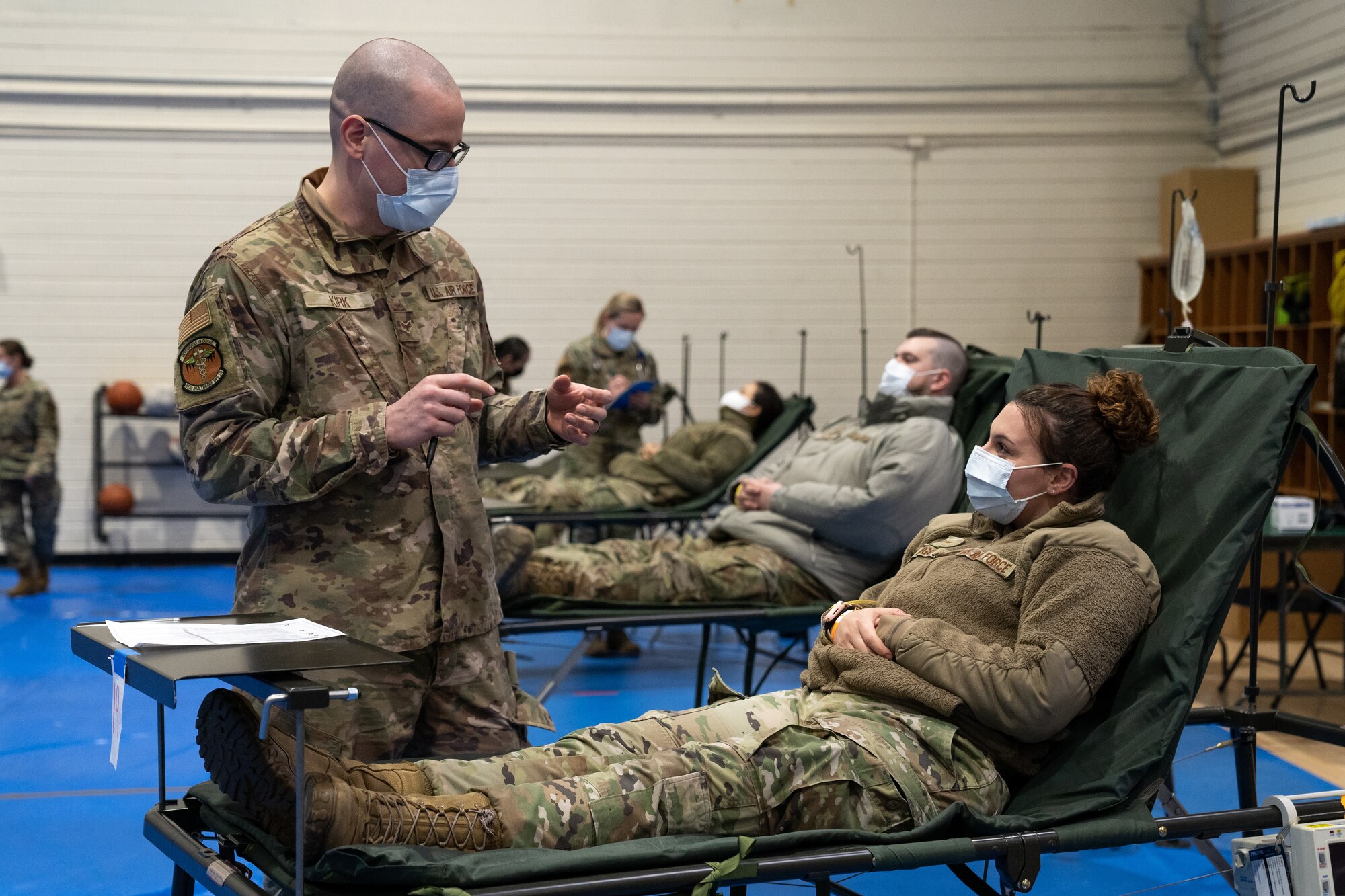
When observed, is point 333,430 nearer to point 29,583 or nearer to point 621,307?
point 621,307

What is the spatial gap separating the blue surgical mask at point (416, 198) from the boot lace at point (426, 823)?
90 cm

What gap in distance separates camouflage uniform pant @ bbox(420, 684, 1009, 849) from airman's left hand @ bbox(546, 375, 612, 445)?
490 mm

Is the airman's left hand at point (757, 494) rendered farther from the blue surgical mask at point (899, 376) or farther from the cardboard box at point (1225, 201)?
the cardboard box at point (1225, 201)

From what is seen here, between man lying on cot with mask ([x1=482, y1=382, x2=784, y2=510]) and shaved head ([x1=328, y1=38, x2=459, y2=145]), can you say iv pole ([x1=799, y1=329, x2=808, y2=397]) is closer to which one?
man lying on cot with mask ([x1=482, y1=382, x2=784, y2=510])

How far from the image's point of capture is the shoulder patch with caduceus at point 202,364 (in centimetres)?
177

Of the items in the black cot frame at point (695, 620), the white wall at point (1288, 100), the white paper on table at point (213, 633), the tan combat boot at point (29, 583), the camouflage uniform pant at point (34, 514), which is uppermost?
the white wall at point (1288, 100)

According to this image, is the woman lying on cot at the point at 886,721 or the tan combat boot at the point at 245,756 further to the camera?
the woman lying on cot at the point at 886,721

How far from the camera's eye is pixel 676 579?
3.86 metres

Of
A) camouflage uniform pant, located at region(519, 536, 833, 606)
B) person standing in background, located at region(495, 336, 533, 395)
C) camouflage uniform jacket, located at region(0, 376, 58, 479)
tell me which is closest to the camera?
camouflage uniform pant, located at region(519, 536, 833, 606)

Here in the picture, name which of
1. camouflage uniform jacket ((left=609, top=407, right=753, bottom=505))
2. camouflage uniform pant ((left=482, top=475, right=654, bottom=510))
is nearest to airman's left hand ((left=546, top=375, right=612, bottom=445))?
camouflage uniform pant ((left=482, top=475, right=654, bottom=510))

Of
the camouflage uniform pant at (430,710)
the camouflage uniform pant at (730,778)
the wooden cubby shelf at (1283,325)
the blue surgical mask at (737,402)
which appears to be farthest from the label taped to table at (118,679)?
the wooden cubby shelf at (1283,325)

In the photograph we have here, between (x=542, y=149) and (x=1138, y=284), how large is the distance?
14.2ft

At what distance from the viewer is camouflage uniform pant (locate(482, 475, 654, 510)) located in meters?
5.34

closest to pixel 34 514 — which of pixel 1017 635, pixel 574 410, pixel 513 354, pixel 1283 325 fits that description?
pixel 513 354
